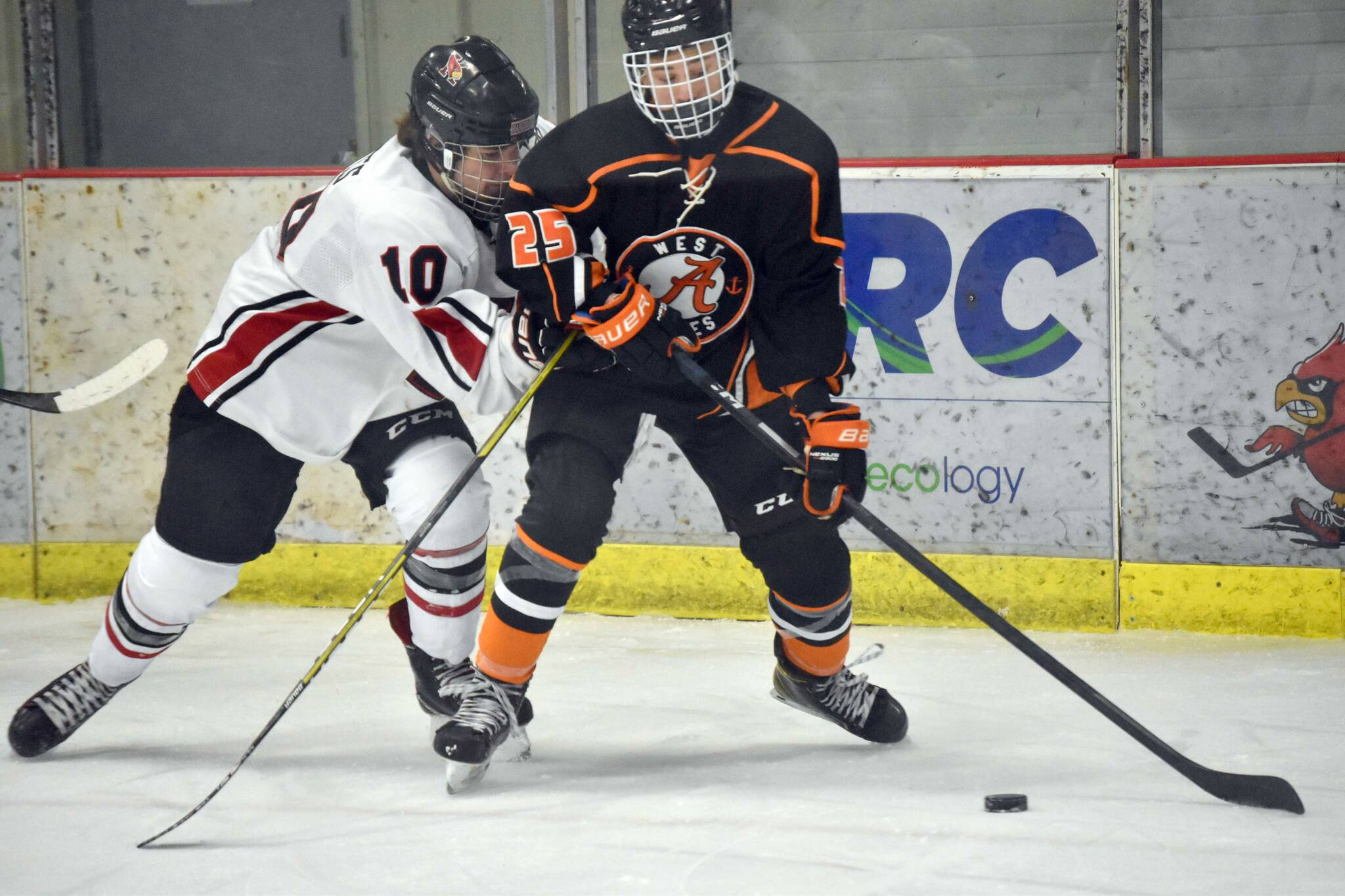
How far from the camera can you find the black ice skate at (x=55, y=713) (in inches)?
83.4

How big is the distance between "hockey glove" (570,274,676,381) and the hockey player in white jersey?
4.4 inches

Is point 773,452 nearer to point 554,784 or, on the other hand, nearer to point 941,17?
point 554,784

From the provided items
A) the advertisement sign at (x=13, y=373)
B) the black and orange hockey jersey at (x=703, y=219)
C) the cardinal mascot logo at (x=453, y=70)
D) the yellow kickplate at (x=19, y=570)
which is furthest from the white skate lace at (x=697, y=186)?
the yellow kickplate at (x=19, y=570)

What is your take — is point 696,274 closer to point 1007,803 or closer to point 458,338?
point 458,338

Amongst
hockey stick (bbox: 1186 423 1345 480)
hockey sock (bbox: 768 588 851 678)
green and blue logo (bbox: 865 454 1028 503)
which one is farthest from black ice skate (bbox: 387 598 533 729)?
hockey stick (bbox: 1186 423 1345 480)

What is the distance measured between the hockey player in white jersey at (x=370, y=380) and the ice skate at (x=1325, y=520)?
72.4 inches

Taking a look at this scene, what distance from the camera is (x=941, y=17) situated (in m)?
3.21

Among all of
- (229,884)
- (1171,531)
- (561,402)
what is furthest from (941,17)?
(229,884)

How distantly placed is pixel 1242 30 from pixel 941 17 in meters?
0.68

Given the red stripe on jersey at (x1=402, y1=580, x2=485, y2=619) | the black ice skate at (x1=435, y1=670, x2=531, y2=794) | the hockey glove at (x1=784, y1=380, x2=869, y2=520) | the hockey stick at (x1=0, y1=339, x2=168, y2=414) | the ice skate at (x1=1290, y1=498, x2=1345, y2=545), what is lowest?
the black ice skate at (x1=435, y1=670, x2=531, y2=794)

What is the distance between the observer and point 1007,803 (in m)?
1.79

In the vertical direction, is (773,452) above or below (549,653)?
above

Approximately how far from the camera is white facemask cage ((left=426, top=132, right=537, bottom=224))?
1.93 meters

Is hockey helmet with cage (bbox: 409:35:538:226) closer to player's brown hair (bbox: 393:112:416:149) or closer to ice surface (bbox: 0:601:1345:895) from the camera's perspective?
player's brown hair (bbox: 393:112:416:149)
